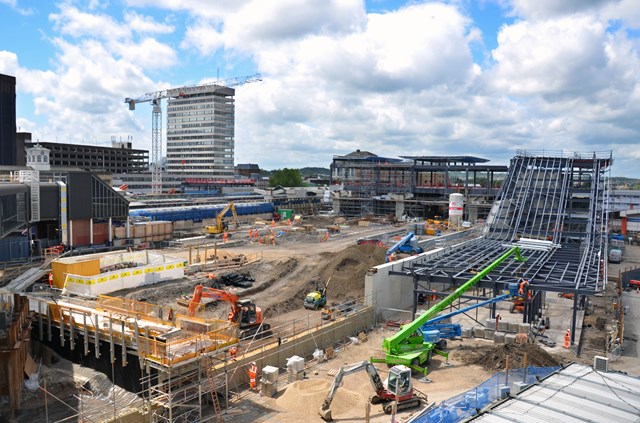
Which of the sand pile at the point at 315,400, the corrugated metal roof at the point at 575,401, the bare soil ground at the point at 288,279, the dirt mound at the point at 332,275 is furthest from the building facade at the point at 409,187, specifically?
the corrugated metal roof at the point at 575,401

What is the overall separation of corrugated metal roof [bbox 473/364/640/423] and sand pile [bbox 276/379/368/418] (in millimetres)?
8148

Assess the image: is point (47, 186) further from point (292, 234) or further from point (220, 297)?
point (292, 234)

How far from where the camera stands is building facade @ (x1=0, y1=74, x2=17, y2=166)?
66.4m

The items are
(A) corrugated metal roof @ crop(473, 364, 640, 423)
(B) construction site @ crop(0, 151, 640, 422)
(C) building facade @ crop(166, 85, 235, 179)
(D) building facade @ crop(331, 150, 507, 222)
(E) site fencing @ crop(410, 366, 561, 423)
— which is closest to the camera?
(A) corrugated metal roof @ crop(473, 364, 640, 423)

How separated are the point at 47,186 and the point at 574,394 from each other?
1587 inches

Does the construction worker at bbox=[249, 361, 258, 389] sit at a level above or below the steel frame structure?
below

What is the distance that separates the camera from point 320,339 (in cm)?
2511

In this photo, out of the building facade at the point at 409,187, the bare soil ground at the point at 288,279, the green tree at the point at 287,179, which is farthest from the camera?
the green tree at the point at 287,179

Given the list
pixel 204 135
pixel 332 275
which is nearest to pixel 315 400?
pixel 332 275

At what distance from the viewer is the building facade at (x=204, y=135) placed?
18150 centimetres

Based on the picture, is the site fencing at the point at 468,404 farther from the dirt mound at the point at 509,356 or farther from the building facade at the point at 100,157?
the building facade at the point at 100,157

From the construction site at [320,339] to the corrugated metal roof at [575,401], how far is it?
0.05m

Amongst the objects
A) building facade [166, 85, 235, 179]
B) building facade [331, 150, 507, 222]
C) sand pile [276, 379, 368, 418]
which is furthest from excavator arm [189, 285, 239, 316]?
building facade [166, 85, 235, 179]

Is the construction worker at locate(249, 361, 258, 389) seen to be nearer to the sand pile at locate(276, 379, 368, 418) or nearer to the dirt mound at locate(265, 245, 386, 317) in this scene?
the sand pile at locate(276, 379, 368, 418)
